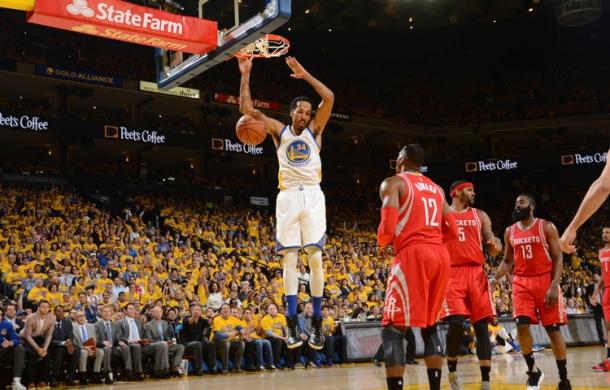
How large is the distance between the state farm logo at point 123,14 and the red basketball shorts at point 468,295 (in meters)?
5.43

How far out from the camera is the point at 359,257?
23703mm

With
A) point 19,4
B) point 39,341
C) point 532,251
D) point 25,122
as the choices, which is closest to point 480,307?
point 532,251

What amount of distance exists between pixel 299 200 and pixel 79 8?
481 cm

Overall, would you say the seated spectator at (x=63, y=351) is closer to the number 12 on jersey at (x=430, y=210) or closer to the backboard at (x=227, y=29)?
the backboard at (x=227, y=29)

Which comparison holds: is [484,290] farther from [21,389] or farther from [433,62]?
[433,62]

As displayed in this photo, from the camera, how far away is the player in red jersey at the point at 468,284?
7.75 meters

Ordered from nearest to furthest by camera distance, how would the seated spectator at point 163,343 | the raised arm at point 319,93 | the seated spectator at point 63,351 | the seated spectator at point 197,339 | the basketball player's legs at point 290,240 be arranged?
the basketball player's legs at point 290,240 < the raised arm at point 319,93 < the seated spectator at point 63,351 < the seated spectator at point 163,343 < the seated spectator at point 197,339

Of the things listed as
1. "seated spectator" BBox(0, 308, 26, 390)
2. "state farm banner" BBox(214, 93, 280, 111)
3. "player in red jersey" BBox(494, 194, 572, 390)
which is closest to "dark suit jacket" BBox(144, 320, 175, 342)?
"seated spectator" BBox(0, 308, 26, 390)

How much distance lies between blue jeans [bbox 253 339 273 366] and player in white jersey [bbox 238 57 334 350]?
27.2ft

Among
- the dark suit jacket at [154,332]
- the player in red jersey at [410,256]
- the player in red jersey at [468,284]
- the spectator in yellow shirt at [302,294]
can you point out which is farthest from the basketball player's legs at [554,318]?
the spectator in yellow shirt at [302,294]

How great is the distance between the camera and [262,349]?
15.2 meters

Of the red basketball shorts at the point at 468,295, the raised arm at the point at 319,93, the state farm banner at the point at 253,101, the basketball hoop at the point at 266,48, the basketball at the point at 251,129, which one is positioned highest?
the state farm banner at the point at 253,101

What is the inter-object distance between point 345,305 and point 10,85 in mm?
16379

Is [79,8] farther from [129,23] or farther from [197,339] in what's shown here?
[197,339]
